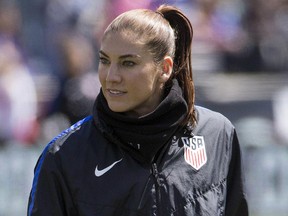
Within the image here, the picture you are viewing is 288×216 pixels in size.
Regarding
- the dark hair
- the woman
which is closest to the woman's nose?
the woman

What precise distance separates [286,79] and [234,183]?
6813 mm

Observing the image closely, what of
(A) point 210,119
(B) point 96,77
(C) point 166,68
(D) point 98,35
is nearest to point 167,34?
(C) point 166,68

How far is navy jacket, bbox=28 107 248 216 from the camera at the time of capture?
3.91 metres

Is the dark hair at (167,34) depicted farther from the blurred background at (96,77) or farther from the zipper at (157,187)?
the blurred background at (96,77)

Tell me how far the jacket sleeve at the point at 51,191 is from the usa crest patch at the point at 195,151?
1.81 ft

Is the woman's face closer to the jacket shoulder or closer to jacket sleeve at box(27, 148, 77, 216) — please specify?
the jacket shoulder

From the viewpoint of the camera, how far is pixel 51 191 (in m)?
3.92

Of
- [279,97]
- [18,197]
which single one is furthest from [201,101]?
[18,197]

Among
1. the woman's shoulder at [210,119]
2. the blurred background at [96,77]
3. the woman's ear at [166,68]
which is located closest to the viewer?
the woman's ear at [166,68]

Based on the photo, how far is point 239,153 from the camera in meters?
4.31

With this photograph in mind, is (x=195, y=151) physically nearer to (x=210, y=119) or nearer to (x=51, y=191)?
(x=210, y=119)

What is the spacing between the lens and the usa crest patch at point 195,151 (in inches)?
161

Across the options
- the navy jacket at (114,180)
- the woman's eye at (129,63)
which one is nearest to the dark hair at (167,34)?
the woman's eye at (129,63)

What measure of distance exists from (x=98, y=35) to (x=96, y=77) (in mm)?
2205
